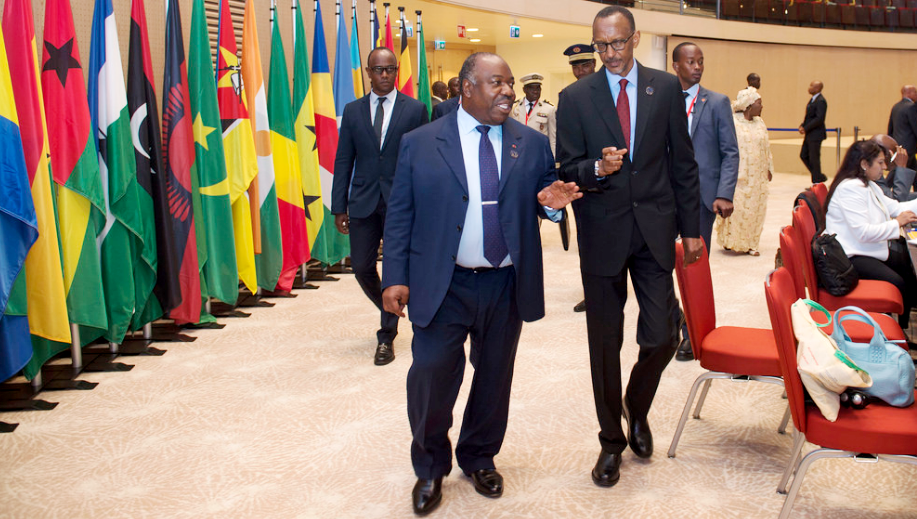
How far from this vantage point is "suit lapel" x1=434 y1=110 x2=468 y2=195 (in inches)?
108

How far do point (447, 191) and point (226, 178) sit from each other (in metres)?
3.27

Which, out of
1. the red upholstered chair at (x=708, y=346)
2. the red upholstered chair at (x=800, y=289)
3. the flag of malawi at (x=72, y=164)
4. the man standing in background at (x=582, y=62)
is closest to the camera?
the red upholstered chair at (x=708, y=346)

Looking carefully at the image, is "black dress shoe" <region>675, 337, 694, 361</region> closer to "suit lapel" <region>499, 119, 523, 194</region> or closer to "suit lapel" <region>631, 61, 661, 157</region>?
"suit lapel" <region>631, 61, 661, 157</region>

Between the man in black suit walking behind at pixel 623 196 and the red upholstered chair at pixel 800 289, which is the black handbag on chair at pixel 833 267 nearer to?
the red upholstered chair at pixel 800 289

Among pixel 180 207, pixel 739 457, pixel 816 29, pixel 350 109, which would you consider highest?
pixel 816 29

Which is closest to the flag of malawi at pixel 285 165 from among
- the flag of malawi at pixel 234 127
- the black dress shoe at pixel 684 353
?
the flag of malawi at pixel 234 127

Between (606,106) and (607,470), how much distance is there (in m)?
1.38

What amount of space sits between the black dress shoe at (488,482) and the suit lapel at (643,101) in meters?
1.34

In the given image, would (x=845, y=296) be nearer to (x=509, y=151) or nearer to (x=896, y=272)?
(x=896, y=272)

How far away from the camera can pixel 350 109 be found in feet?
15.4

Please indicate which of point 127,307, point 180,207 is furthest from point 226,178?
point 127,307

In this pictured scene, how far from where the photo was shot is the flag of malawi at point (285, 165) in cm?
627

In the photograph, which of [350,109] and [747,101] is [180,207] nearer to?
[350,109]

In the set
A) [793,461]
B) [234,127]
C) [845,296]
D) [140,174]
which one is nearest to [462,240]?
[793,461]
